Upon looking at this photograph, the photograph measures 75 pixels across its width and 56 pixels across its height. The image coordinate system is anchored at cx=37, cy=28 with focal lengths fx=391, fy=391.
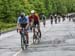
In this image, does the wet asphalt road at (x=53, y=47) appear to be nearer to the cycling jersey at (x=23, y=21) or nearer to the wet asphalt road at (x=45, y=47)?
the wet asphalt road at (x=45, y=47)

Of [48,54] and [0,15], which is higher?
[48,54]

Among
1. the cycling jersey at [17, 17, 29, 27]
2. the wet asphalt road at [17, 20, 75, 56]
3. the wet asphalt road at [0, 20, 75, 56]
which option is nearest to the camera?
the wet asphalt road at [17, 20, 75, 56]

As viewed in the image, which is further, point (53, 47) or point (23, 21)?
point (53, 47)

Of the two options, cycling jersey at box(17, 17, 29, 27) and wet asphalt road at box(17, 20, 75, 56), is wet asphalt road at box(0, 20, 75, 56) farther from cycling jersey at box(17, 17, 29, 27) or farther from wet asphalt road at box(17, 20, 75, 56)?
cycling jersey at box(17, 17, 29, 27)

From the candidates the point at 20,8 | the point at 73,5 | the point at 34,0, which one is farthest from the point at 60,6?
the point at 20,8

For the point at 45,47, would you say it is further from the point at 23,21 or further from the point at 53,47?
the point at 23,21

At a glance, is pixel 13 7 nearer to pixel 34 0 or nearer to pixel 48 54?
pixel 34 0

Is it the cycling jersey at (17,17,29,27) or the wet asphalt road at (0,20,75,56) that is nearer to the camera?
the wet asphalt road at (0,20,75,56)

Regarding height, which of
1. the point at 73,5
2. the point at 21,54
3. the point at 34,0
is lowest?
the point at 73,5

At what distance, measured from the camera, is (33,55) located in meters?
16.3

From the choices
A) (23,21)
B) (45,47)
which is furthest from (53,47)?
(23,21)

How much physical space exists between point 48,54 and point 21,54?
1178 mm

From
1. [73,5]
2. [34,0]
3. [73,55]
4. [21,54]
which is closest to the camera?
[73,55]

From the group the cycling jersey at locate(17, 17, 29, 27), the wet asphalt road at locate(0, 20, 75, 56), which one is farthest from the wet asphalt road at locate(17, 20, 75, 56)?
the cycling jersey at locate(17, 17, 29, 27)
